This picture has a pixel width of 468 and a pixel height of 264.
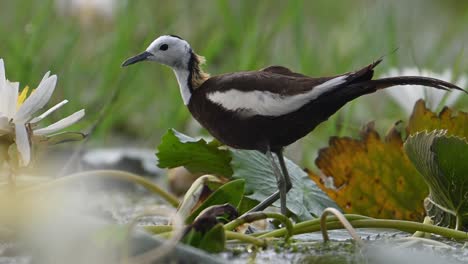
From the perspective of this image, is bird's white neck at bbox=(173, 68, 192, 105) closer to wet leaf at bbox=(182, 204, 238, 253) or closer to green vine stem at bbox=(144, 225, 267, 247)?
green vine stem at bbox=(144, 225, 267, 247)

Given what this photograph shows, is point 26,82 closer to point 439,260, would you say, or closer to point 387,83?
point 387,83

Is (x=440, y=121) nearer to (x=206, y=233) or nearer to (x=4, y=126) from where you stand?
(x=206, y=233)

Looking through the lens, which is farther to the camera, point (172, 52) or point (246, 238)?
point (172, 52)

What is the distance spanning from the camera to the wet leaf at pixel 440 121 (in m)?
2.87

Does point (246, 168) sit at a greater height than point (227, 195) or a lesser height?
greater

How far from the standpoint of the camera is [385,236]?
2559 mm

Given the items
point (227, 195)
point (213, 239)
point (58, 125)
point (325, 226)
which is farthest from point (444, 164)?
point (58, 125)

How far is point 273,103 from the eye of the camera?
8.52 ft

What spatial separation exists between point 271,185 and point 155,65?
2.68m

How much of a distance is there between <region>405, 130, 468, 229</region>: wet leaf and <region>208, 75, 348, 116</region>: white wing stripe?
0.23m

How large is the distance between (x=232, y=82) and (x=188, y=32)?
301 cm

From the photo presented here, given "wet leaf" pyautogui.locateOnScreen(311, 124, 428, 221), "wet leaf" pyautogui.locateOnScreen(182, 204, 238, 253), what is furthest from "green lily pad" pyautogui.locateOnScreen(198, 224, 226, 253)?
"wet leaf" pyautogui.locateOnScreen(311, 124, 428, 221)

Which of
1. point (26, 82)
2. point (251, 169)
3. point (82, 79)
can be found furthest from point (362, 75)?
point (82, 79)

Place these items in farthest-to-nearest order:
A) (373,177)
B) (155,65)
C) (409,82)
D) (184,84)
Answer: (155,65) → (373,177) → (184,84) → (409,82)
